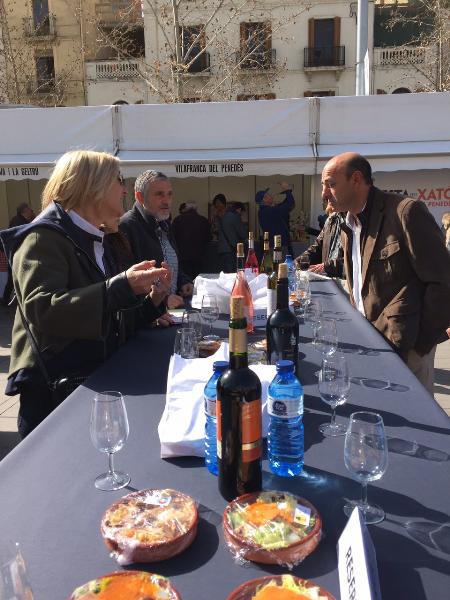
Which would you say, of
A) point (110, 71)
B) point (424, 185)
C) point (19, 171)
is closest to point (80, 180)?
point (19, 171)

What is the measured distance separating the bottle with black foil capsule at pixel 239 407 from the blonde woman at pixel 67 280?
844mm

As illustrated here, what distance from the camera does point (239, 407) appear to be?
107 centimetres

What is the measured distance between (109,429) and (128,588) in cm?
44

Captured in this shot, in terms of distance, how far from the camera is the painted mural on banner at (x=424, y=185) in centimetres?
788

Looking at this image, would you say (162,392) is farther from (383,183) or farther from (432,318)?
(383,183)

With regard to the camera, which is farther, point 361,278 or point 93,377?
point 361,278

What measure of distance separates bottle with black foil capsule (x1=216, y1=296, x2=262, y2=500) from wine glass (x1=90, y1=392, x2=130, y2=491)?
0.93ft

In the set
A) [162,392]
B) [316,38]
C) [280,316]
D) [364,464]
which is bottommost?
Result: [162,392]

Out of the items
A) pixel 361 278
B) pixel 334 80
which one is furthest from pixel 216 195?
pixel 334 80

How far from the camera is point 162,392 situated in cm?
183

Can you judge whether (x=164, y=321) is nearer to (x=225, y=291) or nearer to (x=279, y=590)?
(x=225, y=291)

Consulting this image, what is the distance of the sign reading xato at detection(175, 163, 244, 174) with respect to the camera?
285 inches

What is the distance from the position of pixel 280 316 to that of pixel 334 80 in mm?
23877

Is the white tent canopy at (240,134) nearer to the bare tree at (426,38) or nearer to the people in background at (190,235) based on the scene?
Result: the people in background at (190,235)
